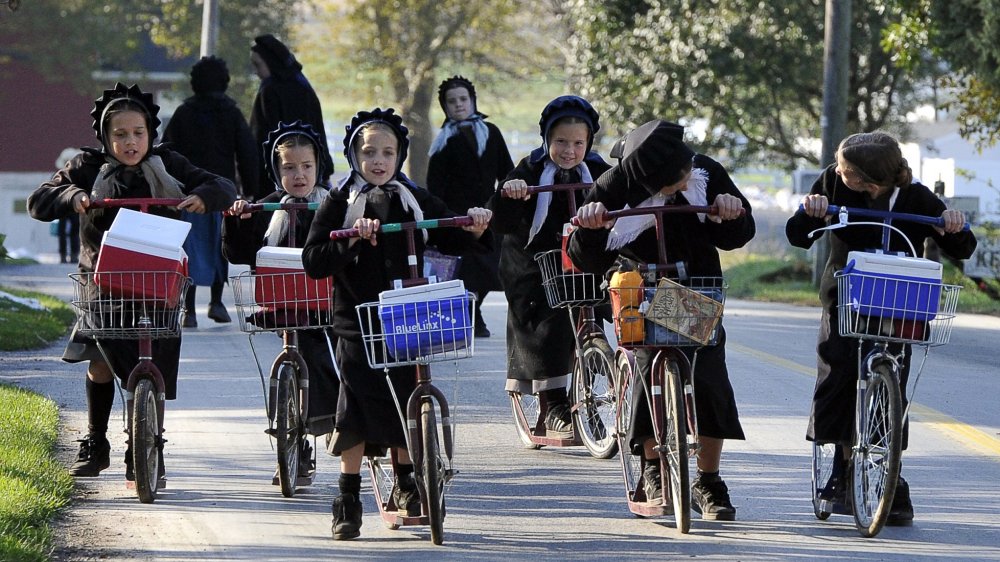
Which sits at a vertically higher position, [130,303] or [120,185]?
[120,185]

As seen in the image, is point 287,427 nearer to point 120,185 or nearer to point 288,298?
point 288,298

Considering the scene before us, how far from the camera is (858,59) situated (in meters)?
25.6

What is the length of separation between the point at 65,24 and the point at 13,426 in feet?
127

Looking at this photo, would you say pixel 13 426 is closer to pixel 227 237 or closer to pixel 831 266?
pixel 227 237

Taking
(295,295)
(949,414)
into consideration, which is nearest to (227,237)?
(295,295)

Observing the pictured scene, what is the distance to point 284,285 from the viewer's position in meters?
7.67

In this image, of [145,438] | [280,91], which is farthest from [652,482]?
[280,91]

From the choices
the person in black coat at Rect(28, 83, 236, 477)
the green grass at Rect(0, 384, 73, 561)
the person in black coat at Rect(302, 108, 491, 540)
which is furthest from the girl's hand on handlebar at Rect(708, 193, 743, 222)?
the green grass at Rect(0, 384, 73, 561)

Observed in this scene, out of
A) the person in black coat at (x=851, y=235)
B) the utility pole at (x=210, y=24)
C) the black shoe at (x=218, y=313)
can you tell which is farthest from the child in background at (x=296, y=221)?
the utility pole at (x=210, y=24)

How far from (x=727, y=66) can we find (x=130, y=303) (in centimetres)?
1873

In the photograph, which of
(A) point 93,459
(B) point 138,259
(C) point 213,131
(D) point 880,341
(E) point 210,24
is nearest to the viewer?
(D) point 880,341

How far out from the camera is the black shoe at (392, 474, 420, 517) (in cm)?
717

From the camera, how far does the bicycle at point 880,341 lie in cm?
664

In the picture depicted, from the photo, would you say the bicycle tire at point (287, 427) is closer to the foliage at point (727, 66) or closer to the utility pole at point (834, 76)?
the utility pole at point (834, 76)
